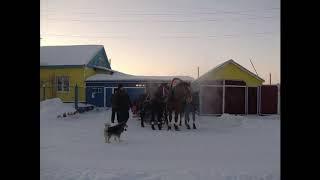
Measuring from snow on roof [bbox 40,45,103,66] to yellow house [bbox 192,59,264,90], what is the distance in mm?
8787

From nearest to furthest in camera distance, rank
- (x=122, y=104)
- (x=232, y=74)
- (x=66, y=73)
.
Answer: (x=122, y=104), (x=232, y=74), (x=66, y=73)

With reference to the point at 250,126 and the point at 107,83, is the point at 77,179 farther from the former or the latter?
the point at 107,83

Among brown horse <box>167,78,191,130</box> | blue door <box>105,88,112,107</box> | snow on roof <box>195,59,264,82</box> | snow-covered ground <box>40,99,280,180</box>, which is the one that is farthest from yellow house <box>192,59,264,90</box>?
snow-covered ground <box>40,99,280,180</box>

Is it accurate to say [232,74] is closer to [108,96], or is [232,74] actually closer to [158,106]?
[108,96]

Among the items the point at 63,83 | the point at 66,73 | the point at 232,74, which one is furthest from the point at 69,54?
the point at 232,74

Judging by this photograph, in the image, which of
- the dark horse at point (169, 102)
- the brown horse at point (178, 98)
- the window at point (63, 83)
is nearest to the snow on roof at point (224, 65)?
the window at point (63, 83)

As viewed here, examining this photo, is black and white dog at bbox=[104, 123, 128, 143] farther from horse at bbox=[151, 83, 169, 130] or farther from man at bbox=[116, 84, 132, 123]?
horse at bbox=[151, 83, 169, 130]

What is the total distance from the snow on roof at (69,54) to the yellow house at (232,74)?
8.79m

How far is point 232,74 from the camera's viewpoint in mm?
23938

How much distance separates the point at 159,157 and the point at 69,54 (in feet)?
73.9

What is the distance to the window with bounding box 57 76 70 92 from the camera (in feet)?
88.5
